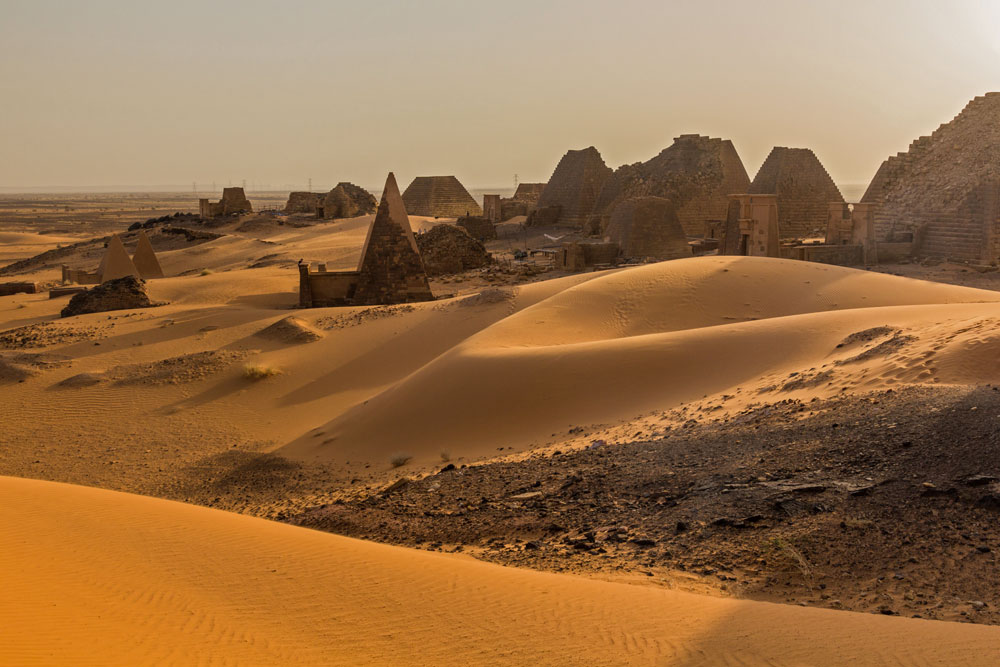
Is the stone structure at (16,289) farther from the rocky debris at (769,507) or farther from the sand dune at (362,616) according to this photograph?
the sand dune at (362,616)

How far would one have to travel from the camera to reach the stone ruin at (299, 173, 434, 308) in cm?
1905

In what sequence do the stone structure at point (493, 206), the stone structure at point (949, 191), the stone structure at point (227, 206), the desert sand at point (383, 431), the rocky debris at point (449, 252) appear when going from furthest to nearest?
the stone structure at point (227, 206), the stone structure at point (493, 206), the rocky debris at point (449, 252), the stone structure at point (949, 191), the desert sand at point (383, 431)

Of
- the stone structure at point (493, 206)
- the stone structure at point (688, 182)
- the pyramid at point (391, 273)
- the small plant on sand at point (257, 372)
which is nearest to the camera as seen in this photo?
the small plant on sand at point (257, 372)

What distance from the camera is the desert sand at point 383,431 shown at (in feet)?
14.1

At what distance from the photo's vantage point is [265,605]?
15.8 ft

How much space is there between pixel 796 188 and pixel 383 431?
28.7 meters

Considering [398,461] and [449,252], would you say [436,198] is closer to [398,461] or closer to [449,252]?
[449,252]

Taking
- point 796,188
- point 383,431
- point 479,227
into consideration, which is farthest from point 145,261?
point 796,188

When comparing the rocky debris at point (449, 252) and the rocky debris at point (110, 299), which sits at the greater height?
the rocky debris at point (449, 252)

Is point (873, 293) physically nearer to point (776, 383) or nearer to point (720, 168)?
point (776, 383)

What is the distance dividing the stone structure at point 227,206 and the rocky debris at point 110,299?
31.1m

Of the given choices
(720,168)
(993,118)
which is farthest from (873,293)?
(720,168)

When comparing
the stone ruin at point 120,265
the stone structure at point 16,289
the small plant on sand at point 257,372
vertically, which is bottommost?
the small plant on sand at point 257,372

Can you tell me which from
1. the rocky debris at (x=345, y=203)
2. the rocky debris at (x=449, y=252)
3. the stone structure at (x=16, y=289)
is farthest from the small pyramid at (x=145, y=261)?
the rocky debris at (x=345, y=203)
